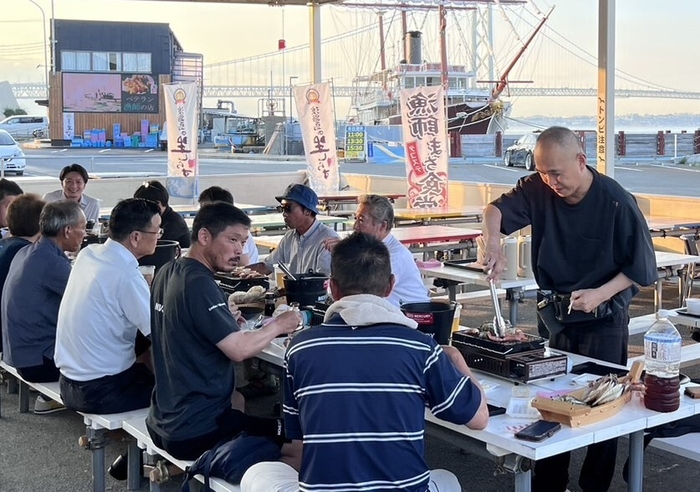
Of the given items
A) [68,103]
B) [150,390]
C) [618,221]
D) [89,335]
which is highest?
[68,103]

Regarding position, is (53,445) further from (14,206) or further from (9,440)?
(14,206)

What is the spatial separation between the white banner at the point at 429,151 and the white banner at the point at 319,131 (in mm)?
1545

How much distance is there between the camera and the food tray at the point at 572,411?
231 cm

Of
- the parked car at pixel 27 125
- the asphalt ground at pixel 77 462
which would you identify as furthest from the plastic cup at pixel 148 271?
the parked car at pixel 27 125

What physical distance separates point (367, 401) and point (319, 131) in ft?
32.4

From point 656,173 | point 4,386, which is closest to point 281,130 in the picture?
point 656,173

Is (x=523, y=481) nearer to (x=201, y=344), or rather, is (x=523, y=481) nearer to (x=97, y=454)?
(x=201, y=344)

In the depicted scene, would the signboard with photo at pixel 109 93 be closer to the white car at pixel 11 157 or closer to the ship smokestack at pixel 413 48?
the ship smokestack at pixel 413 48

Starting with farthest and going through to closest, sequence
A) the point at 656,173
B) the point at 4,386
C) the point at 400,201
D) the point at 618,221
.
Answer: the point at 656,173, the point at 400,201, the point at 4,386, the point at 618,221

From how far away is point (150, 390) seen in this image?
11.7 feet

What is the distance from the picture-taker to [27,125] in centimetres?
4712

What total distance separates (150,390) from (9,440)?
1363 mm

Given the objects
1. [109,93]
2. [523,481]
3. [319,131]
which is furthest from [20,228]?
[109,93]

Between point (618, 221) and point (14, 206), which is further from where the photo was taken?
point (14, 206)
